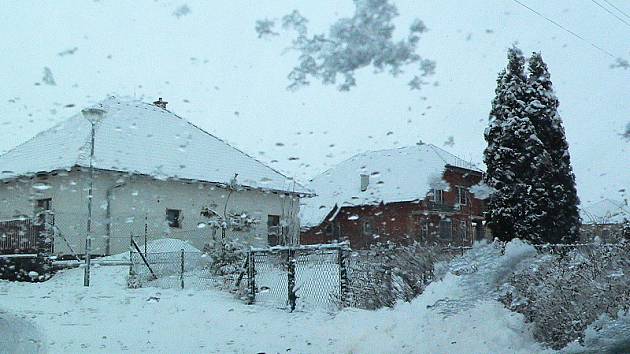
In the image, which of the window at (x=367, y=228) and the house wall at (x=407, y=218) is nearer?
the window at (x=367, y=228)

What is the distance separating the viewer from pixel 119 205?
23.1 m

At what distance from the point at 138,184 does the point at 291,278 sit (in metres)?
13.2

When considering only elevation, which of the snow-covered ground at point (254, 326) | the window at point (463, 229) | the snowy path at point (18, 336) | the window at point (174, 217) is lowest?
the snowy path at point (18, 336)

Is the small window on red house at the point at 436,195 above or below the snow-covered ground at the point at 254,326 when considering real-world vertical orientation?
above

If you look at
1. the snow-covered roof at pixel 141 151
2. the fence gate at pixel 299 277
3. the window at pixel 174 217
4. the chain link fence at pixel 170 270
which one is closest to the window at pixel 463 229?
the snow-covered roof at pixel 141 151

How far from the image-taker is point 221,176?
87.7 feet

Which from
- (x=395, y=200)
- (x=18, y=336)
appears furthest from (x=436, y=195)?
(x=18, y=336)

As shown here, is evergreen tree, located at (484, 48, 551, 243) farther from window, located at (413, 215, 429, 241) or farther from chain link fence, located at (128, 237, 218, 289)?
chain link fence, located at (128, 237, 218, 289)

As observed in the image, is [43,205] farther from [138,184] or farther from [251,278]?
[251,278]

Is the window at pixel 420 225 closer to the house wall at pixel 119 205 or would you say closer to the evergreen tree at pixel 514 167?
the evergreen tree at pixel 514 167

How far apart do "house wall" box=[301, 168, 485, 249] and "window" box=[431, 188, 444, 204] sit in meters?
0.32

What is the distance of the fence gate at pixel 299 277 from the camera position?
1123 centimetres

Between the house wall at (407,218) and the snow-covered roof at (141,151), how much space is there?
2.66 metres

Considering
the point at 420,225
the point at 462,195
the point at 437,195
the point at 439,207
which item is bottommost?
the point at 420,225
